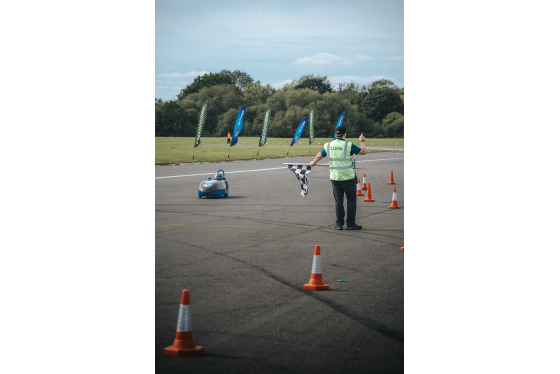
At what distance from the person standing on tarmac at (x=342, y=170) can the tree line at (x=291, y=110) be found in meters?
43.1

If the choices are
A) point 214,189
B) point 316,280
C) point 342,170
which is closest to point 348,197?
point 342,170

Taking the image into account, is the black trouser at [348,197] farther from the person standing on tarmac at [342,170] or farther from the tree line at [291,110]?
the tree line at [291,110]

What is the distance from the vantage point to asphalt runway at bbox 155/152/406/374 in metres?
5.10

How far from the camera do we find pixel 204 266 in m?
8.48

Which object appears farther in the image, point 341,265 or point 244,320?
point 341,265

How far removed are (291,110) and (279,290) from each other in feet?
209

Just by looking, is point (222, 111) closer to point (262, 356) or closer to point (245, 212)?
point (245, 212)

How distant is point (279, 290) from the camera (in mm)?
7152

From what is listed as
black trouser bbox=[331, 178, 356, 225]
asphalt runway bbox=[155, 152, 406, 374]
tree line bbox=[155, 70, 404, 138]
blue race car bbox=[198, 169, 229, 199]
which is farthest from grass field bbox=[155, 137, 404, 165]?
black trouser bbox=[331, 178, 356, 225]

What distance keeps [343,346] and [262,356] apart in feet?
2.36

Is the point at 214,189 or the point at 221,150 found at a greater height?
the point at 221,150

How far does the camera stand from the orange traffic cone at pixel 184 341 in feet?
16.7

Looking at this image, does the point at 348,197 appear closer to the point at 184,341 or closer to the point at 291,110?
the point at 184,341
